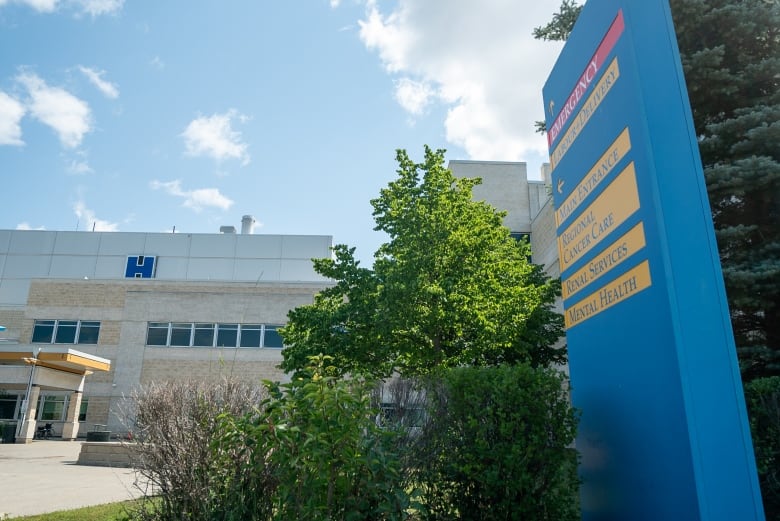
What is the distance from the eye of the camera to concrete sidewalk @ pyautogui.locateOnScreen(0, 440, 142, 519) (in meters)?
8.91

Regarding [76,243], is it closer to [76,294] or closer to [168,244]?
[168,244]

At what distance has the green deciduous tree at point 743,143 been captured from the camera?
8.95 metres

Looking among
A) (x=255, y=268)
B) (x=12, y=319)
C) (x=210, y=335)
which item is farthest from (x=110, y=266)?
(x=210, y=335)

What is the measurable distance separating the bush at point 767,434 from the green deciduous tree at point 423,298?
838cm

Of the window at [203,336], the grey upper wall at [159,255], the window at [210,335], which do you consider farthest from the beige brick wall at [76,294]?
the grey upper wall at [159,255]

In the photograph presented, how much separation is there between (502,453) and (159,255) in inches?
1834

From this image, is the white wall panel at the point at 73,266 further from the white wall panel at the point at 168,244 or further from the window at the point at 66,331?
the window at the point at 66,331

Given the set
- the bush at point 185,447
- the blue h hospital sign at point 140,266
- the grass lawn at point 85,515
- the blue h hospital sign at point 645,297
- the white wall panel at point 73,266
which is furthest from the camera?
the white wall panel at point 73,266

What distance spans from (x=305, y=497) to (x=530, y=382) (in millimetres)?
2378

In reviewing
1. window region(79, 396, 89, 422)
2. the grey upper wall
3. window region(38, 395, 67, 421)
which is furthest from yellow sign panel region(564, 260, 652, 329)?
window region(38, 395, 67, 421)

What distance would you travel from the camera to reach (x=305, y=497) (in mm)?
4047

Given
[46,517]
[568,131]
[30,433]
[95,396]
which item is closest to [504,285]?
[568,131]

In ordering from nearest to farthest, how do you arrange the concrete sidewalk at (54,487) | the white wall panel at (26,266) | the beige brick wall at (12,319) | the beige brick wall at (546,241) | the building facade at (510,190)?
the concrete sidewalk at (54,487)
the beige brick wall at (546,241)
the building facade at (510,190)
the beige brick wall at (12,319)
the white wall panel at (26,266)

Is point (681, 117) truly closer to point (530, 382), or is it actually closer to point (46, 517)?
point (530, 382)
